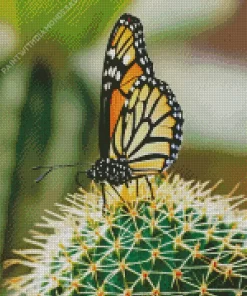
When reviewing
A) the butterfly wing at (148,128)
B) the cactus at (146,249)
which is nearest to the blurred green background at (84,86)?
the butterfly wing at (148,128)

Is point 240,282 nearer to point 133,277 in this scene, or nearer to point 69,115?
point 133,277

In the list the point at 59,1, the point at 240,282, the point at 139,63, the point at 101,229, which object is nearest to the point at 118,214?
the point at 101,229

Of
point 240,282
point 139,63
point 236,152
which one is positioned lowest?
point 240,282

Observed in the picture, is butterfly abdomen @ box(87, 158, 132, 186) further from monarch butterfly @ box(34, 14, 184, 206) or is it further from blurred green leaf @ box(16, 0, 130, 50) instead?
blurred green leaf @ box(16, 0, 130, 50)

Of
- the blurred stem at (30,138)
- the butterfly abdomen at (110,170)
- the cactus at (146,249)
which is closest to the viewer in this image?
the cactus at (146,249)

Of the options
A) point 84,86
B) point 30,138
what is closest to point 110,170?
point 30,138

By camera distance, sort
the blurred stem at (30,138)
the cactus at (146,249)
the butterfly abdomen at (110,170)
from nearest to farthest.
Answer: the cactus at (146,249) < the butterfly abdomen at (110,170) < the blurred stem at (30,138)

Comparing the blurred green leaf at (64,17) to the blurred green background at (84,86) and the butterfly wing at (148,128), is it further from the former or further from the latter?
the butterfly wing at (148,128)
